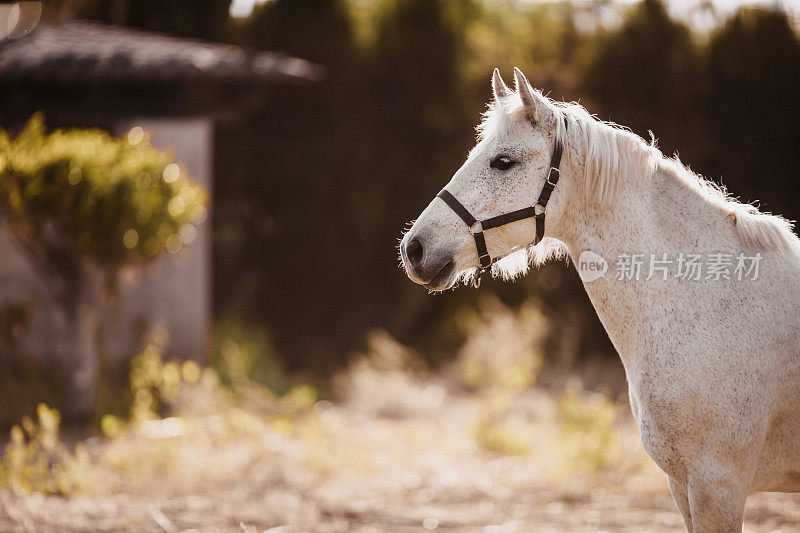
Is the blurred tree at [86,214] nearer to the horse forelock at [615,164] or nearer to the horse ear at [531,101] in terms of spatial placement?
the horse forelock at [615,164]

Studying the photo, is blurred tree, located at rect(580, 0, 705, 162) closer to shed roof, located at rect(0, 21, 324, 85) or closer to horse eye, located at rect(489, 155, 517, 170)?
shed roof, located at rect(0, 21, 324, 85)

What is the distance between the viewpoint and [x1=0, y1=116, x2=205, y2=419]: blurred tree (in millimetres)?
5121

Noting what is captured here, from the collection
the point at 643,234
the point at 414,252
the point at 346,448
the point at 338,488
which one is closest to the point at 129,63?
the point at 346,448

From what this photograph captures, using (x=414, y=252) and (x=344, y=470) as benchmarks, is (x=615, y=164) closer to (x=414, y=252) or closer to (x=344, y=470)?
(x=414, y=252)

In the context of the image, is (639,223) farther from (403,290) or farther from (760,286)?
(403,290)

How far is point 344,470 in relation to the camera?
16.2ft

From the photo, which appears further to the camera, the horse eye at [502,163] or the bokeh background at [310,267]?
the bokeh background at [310,267]

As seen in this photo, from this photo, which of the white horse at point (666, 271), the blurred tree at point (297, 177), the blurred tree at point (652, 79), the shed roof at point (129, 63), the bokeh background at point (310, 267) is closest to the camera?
the white horse at point (666, 271)

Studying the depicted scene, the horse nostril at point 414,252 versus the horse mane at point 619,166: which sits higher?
the horse mane at point 619,166

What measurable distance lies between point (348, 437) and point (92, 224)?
2529 mm

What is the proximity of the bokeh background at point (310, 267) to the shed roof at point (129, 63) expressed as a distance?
1.4 inches

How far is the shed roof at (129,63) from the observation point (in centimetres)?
637

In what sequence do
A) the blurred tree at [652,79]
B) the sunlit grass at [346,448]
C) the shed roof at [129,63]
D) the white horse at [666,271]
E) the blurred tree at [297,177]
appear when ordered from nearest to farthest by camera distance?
the white horse at [666,271] < the sunlit grass at [346,448] < the shed roof at [129,63] < the blurred tree at [652,79] < the blurred tree at [297,177]

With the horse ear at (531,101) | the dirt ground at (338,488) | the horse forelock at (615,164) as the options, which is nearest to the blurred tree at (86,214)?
the dirt ground at (338,488)
